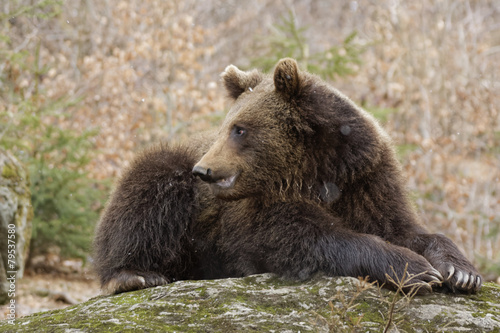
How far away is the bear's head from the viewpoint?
173 inches

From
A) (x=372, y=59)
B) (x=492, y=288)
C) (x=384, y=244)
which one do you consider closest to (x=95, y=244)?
(x=384, y=244)

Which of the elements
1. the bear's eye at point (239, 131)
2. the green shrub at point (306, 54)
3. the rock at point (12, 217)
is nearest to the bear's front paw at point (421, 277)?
the bear's eye at point (239, 131)

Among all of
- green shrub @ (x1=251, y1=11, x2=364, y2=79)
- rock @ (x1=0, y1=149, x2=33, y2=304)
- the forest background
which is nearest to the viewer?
rock @ (x1=0, y1=149, x2=33, y2=304)

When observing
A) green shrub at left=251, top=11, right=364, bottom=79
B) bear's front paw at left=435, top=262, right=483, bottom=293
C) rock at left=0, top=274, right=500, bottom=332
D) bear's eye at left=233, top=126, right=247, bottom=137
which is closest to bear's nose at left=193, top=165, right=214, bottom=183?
bear's eye at left=233, top=126, right=247, bottom=137

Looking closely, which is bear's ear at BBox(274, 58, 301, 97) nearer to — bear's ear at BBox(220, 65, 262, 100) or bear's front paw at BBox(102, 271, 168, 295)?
bear's ear at BBox(220, 65, 262, 100)

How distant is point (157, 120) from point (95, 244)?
8.76 m

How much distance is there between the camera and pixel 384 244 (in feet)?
12.9

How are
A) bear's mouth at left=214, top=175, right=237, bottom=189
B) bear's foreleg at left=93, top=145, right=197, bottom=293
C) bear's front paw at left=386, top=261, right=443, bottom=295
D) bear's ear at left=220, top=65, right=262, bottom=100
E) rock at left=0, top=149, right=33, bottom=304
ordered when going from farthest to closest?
rock at left=0, top=149, right=33, bottom=304 → bear's ear at left=220, top=65, right=262, bottom=100 → bear's foreleg at left=93, top=145, right=197, bottom=293 → bear's mouth at left=214, top=175, right=237, bottom=189 → bear's front paw at left=386, top=261, right=443, bottom=295

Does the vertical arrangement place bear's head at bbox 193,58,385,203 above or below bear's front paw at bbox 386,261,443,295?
above

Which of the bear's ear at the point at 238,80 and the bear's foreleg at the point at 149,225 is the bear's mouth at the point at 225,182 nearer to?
the bear's foreleg at the point at 149,225

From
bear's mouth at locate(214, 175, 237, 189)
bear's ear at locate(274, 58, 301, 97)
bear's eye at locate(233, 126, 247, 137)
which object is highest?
bear's ear at locate(274, 58, 301, 97)

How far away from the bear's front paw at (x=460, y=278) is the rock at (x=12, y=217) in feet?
15.3

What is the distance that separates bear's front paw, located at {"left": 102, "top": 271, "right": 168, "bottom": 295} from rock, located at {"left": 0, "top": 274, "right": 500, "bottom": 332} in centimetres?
55

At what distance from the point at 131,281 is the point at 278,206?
1.41 metres
